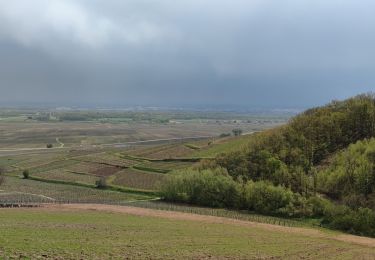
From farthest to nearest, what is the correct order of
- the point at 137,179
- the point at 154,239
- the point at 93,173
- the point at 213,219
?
the point at 93,173 < the point at 137,179 < the point at 213,219 < the point at 154,239

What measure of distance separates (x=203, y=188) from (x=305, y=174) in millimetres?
16478

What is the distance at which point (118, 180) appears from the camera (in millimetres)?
98812

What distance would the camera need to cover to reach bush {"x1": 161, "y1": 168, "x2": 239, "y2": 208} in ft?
248

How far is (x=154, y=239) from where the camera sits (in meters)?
39.2

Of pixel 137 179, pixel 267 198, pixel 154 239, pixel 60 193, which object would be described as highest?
pixel 154 239

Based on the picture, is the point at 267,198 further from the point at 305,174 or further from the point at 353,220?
the point at 353,220

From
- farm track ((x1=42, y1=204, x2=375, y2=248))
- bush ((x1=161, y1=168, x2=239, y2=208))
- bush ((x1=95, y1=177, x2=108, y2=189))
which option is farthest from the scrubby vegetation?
bush ((x1=95, y1=177, x2=108, y2=189))

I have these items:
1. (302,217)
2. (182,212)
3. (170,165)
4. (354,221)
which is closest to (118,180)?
(170,165)

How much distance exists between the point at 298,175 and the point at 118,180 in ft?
125

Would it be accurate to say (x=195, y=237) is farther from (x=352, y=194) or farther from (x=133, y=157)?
(x=133, y=157)

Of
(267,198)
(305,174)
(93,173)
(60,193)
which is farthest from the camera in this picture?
(93,173)

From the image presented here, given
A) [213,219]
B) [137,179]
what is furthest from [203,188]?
[137,179]

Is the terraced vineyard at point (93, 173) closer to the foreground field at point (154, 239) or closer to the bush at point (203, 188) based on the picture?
the bush at point (203, 188)

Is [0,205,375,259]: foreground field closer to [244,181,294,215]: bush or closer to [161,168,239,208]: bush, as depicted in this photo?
[244,181,294,215]: bush
